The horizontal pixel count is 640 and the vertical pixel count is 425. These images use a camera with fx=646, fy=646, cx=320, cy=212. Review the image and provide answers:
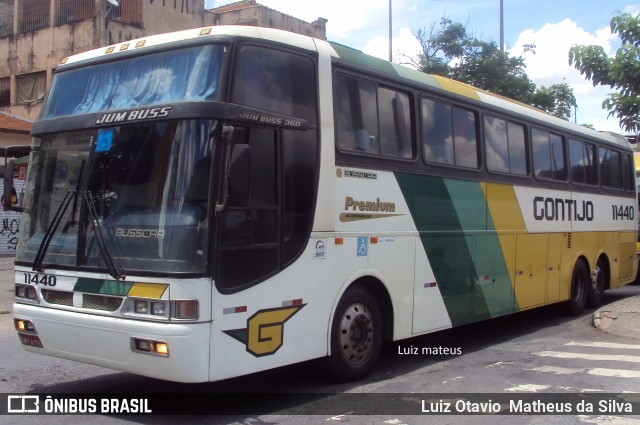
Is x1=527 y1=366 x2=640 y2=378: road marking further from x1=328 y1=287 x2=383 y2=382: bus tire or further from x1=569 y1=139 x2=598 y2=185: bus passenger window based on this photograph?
x1=569 y1=139 x2=598 y2=185: bus passenger window

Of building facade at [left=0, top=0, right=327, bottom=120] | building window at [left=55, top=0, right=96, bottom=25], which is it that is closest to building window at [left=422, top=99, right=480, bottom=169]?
building facade at [left=0, top=0, right=327, bottom=120]

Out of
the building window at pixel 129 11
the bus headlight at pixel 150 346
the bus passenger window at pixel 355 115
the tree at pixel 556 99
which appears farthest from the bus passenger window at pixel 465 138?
the building window at pixel 129 11

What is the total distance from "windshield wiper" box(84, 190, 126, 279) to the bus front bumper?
399 mm

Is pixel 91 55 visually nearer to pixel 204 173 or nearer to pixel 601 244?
pixel 204 173

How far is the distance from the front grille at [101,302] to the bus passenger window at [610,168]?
438 inches

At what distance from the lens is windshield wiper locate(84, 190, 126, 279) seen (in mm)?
5461

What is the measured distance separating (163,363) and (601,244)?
35.3 feet

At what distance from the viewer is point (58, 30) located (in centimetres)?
2562

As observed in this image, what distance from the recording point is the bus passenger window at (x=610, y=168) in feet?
44.5

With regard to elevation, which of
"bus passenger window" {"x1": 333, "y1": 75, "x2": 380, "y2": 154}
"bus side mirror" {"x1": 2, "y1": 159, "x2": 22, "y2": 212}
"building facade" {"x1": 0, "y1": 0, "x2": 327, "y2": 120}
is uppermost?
"building facade" {"x1": 0, "y1": 0, "x2": 327, "y2": 120}

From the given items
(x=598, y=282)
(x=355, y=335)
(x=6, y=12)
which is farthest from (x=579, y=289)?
(x=6, y=12)

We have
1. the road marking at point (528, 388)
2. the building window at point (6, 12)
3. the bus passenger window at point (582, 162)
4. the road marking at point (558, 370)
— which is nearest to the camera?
the road marking at point (528, 388)

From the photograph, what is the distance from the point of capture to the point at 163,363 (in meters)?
5.22

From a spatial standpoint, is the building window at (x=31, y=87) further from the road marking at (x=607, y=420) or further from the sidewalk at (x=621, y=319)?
the road marking at (x=607, y=420)
